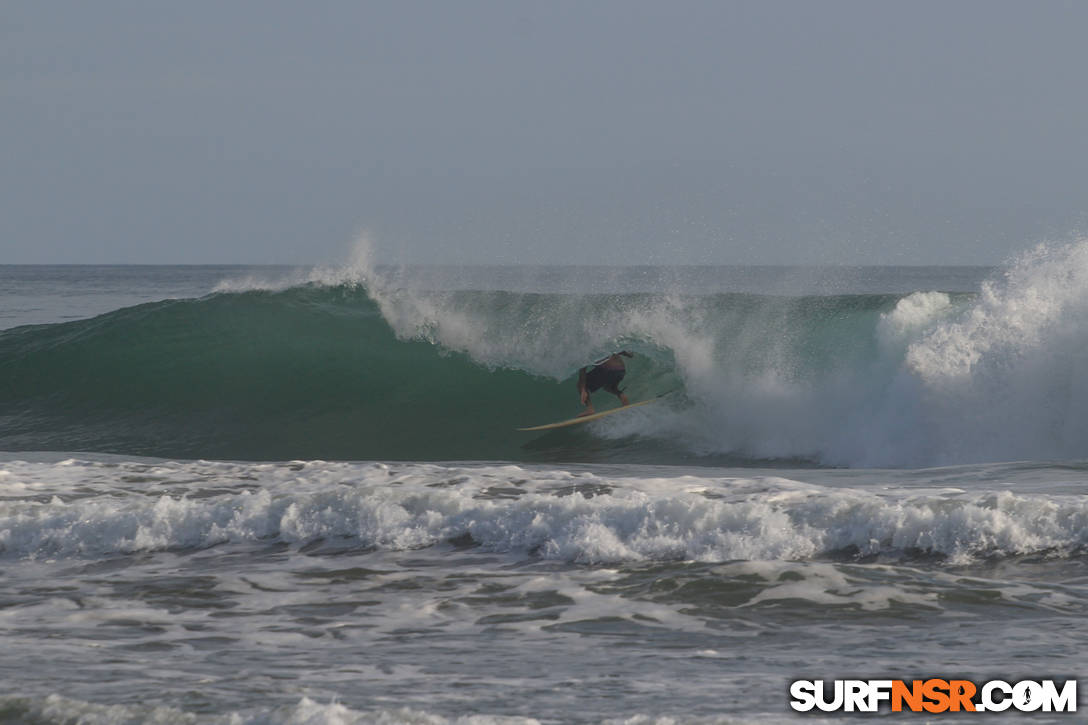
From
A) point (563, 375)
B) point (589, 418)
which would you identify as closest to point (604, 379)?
point (589, 418)

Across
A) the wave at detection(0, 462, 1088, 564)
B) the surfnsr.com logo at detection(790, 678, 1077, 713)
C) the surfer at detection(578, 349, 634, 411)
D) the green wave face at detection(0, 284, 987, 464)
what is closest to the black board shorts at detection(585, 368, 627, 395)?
the surfer at detection(578, 349, 634, 411)

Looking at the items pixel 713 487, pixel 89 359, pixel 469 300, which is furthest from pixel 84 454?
pixel 713 487

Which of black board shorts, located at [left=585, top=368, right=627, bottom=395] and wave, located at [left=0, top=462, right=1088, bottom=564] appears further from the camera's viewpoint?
black board shorts, located at [left=585, top=368, right=627, bottom=395]

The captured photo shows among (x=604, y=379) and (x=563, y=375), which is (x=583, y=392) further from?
(x=563, y=375)

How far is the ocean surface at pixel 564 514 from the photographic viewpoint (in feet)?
14.7

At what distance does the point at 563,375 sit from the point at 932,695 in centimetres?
1165

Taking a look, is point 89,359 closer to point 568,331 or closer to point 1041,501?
point 568,331

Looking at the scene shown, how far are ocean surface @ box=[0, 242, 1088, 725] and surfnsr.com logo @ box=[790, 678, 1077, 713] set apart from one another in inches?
4.5

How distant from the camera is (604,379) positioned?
14234 millimetres

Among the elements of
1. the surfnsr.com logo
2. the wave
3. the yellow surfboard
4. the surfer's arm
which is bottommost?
the surfnsr.com logo

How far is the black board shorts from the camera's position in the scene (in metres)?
14.1

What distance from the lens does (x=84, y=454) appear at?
41.8 ft

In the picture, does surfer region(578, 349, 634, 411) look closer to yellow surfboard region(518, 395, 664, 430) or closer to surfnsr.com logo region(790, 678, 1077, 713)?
yellow surfboard region(518, 395, 664, 430)

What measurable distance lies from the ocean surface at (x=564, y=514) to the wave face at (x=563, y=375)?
0.16 feet
